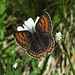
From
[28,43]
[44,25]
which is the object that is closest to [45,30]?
Result: [44,25]

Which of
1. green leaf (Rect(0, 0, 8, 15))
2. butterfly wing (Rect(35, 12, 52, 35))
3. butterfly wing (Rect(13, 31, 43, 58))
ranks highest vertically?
green leaf (Rect(0, 0, 8, 15))

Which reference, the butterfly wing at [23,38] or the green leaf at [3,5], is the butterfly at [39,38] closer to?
the butterfly wing at [23,38]

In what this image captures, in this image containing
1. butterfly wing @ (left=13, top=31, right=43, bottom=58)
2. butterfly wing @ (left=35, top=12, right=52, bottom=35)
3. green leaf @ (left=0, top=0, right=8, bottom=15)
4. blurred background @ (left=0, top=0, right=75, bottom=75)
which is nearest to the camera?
butterfly wing @ (left=13, top=31, right=43, bottom=58)

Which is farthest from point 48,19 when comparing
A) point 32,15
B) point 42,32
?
point 32,15

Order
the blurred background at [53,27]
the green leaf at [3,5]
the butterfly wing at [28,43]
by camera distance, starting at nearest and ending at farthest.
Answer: the butterfly wing at [28,43], the blurred background at [53,27], the green leaf at [3,5]

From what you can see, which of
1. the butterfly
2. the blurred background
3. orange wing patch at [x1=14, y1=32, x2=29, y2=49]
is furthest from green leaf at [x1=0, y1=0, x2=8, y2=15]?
orange wing patch at [x1=14, y1=32, x2=29, y2=49]

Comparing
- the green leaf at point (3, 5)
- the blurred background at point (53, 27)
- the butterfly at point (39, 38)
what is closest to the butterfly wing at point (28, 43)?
the butterfly at point (39, 38)

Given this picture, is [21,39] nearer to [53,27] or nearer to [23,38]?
[23,38]

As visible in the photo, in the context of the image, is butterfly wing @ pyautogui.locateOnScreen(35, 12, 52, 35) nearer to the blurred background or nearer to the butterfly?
A: the butterfly
